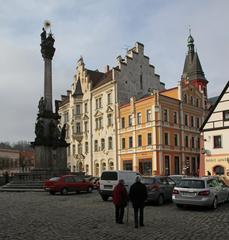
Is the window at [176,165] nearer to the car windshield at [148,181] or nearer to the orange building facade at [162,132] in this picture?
the orange building facade at [162,132]

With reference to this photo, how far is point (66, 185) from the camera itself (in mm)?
27016

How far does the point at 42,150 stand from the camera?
33.6 meters

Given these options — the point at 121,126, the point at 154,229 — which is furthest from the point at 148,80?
the point at 154,229

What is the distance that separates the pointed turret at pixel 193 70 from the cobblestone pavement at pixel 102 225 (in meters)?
62.8

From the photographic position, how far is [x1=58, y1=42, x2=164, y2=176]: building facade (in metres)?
59.4

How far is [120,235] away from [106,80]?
5205 cm

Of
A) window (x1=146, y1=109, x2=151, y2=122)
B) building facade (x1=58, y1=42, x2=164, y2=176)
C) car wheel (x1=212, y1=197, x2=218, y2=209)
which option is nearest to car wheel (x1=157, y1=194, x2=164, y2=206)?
car wheel (x1=212, y1=197, x2=218, y2=209)

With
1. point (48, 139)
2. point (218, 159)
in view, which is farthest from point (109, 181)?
point (218, 159)

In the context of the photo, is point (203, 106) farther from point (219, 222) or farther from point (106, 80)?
point (219, 222)

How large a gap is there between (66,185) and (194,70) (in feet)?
195

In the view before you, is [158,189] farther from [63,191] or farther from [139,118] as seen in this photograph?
[139,118]

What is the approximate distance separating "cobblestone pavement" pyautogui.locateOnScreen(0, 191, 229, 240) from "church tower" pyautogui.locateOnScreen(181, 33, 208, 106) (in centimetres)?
6284

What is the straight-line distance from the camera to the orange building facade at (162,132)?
168ft

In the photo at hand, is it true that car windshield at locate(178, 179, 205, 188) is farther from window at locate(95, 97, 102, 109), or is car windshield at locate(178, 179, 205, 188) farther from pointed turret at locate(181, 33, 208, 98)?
pointed turret at locate(181, 33, 208, 98)
